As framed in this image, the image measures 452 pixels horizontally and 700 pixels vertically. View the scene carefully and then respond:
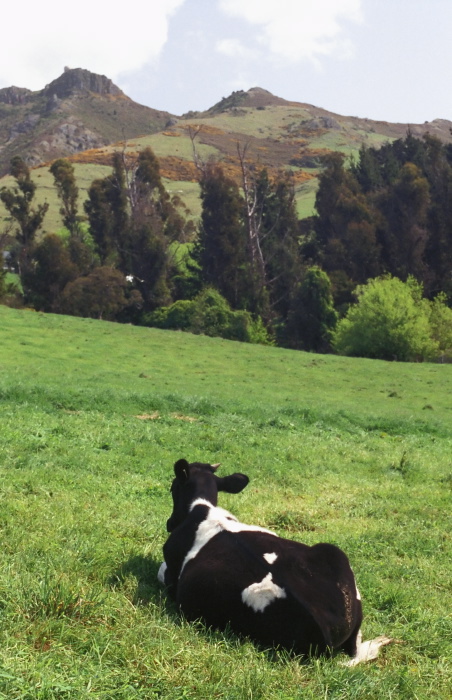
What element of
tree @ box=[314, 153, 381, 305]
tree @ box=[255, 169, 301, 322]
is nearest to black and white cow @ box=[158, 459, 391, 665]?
tree @ box=[255, 169, 301, 322]

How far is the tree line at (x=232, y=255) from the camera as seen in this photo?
5975 centimetres

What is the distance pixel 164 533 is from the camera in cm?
652

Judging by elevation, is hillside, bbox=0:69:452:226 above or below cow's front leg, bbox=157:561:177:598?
above

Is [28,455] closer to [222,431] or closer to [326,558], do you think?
[222,431]

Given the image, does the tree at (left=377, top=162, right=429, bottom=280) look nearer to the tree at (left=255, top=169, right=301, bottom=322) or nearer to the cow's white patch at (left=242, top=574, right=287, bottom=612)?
the tree at (left=255, top=169, right=301, bottom=322)

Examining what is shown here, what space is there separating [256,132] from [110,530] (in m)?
188

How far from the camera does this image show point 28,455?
9766 millimetres

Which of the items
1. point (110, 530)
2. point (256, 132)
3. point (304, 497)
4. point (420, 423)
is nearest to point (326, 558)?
point (110, 530)

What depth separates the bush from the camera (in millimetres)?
56594

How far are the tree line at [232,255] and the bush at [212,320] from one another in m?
0.12

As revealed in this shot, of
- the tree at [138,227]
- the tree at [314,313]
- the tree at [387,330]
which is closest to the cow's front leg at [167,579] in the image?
the tree at [387,330]

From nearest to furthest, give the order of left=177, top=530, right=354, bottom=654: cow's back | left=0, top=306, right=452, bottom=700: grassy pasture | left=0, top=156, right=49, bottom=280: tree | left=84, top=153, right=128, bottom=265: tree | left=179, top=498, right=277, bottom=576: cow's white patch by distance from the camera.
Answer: left=0, top=306, right=452, bottom=700: grassy pasture
left=177, top=530, right=354, bottom=654: cow's back
left=179, top=498, right=277, bottom=576: cow's white patch
left=0, top=156, right=49, bottom=280: tree
left=84, top=153, right=128, bottom=265: tree

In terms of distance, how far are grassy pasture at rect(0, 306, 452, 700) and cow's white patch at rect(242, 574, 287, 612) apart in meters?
0.26

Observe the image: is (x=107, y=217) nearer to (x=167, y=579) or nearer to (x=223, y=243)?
(x=223, y=243)
